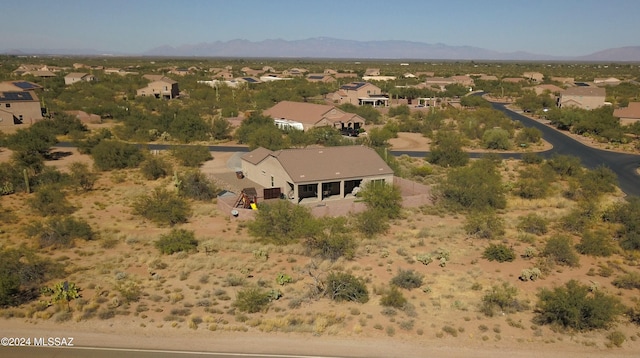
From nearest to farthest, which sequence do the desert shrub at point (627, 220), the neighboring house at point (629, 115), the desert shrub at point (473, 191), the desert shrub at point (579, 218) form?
the desert shrub at point (627, 220), the desert shrub at point (579, 218), the desert shrub at point (473, 191), the neighboring house at point (629, 115)

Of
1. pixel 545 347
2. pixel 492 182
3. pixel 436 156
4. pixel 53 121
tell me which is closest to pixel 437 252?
pixel 545 347

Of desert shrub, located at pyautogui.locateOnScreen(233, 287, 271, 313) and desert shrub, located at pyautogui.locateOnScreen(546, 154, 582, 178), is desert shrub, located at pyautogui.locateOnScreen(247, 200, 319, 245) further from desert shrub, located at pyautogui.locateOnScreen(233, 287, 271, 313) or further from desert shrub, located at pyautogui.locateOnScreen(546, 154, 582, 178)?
desert shrub, located at pyautogui.locateOnScreen(546, 154, 582, 178)

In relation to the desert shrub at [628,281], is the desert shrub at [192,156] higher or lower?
higher

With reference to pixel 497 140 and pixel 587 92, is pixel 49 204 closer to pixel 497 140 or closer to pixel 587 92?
pixel 497 140

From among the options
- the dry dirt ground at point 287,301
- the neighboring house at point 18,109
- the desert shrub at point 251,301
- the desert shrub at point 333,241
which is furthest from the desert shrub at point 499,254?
the neighboring house at point 18,109

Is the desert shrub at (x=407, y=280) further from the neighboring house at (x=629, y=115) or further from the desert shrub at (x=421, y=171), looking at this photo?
the neighboring house at (x=629, y=115)

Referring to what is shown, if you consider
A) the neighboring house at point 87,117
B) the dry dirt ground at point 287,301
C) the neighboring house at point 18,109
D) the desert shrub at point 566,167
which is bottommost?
the dry dirt ground at point 287,301

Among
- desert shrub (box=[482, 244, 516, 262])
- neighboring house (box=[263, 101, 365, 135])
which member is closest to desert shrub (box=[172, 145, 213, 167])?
neighboring house (box=[263, 101, 365, 135])

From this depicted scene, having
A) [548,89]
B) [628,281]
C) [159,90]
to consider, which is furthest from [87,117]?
[548,89]
